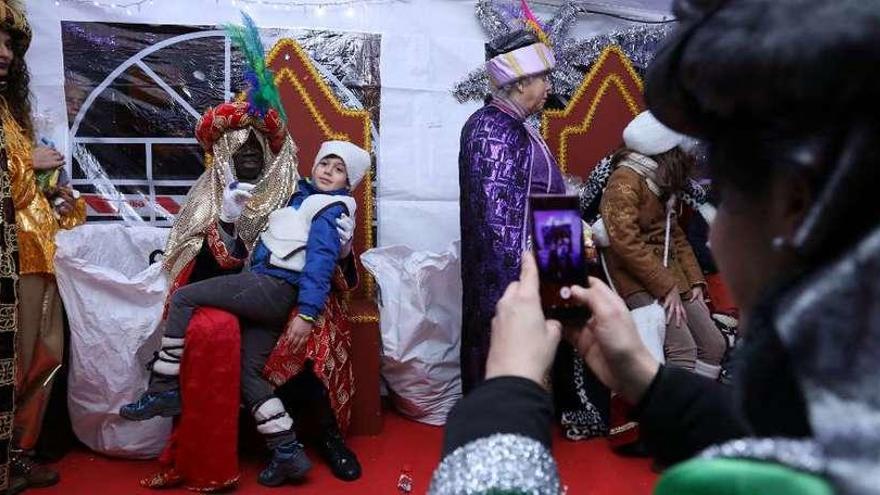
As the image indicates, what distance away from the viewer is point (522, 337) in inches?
34.4

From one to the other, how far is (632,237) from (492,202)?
0.65 meters

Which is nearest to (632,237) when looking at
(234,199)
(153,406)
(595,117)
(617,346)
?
(595,117)

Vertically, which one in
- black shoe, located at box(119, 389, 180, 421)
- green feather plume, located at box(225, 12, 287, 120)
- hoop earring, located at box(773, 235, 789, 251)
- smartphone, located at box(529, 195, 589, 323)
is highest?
green feather plume, located at box(225, 12, 287, 120)

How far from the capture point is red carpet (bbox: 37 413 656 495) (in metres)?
2.92

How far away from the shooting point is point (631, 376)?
1103 millimetres

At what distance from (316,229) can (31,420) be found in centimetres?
Result: 128

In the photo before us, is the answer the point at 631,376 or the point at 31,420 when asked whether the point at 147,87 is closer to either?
the point at 31,420

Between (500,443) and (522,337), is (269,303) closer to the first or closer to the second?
(522,337)

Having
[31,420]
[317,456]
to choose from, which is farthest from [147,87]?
[317,456]

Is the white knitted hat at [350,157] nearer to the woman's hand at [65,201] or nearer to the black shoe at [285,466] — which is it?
the woman's hand at [65,201]

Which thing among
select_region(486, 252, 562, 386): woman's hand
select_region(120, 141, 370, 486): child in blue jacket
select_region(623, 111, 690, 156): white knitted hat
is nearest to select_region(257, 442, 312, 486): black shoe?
select_region(120, 141, 370, 486): child in blue jacket

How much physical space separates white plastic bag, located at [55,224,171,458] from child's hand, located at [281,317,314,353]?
562 millimetres

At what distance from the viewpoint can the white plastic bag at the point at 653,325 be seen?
326 cm

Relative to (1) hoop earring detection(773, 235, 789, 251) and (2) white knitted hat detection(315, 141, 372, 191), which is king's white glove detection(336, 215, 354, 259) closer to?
(2) white knitted hat detection(315, 141, 372, 191)
